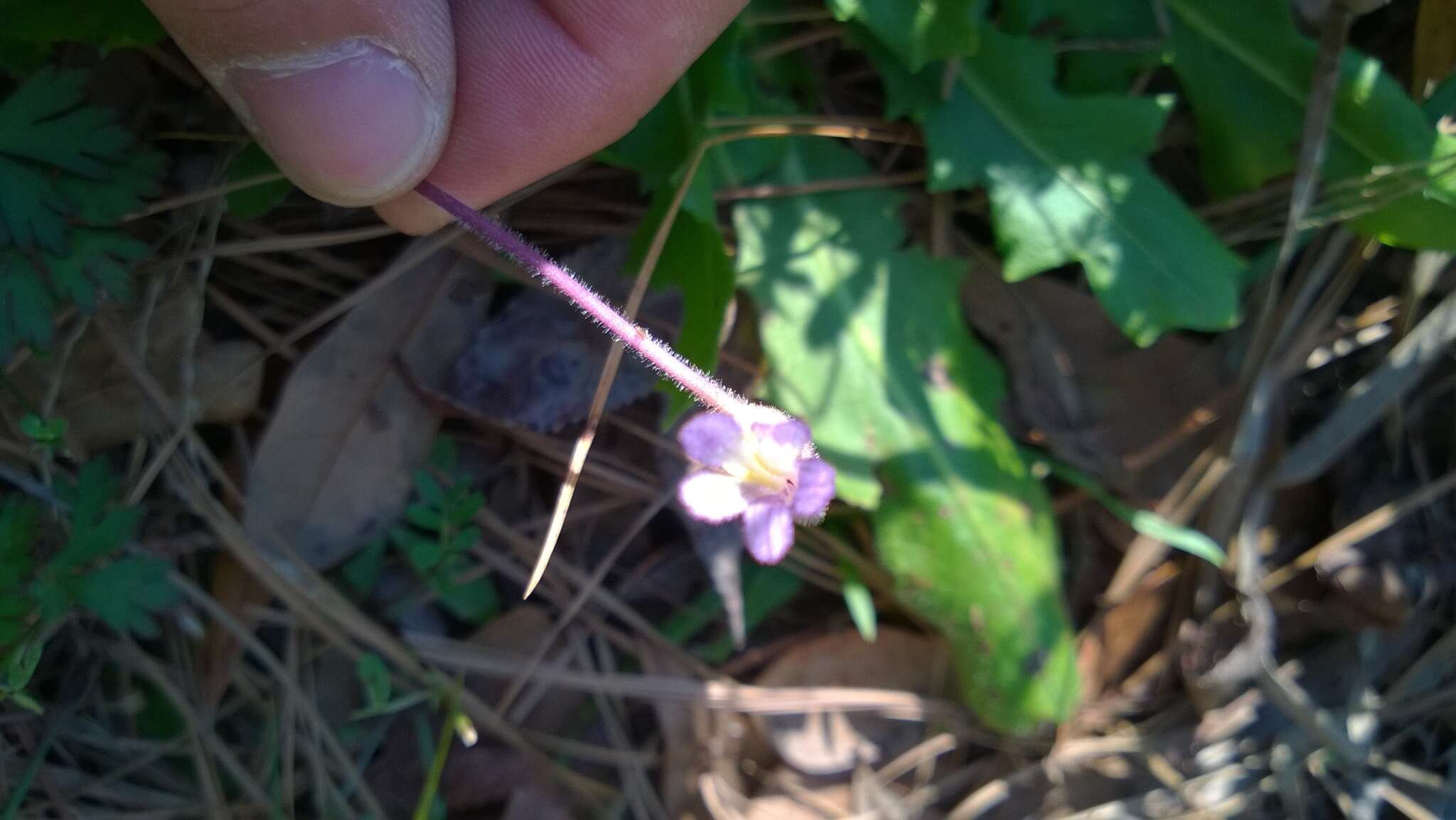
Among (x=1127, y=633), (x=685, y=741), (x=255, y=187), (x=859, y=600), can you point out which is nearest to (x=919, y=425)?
(x=859, y=600)

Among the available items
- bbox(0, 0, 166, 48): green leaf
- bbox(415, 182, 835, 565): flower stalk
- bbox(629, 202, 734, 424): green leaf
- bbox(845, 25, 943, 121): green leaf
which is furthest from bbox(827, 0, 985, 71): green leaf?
bbox(0, 0, 166, 48): green leaf

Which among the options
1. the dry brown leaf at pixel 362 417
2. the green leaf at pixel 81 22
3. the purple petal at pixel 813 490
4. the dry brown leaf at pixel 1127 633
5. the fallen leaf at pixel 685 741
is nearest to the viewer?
the purple petal at pixel 813 490

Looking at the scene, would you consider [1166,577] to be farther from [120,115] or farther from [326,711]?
[120,115]

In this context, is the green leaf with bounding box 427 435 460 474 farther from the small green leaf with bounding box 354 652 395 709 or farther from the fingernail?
the fingernail

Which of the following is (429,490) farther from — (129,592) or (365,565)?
(129,592)

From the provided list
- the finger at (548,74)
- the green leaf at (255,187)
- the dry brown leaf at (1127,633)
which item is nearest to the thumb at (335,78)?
the finger at (548,74)

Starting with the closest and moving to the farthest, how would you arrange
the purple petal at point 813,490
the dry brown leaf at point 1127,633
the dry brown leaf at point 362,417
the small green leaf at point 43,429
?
1. the purple petal at point 813,490
2. the small green leaf at point 43,429
3. the dry brown leaf at point 362,417
4. the dry brown leaf at point 1127,633

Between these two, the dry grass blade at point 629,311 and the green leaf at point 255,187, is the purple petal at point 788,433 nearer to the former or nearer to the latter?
the dry grass blade at point 629,311

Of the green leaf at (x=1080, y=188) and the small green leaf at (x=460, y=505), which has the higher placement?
the green leaf at (x=1080, y=188)
